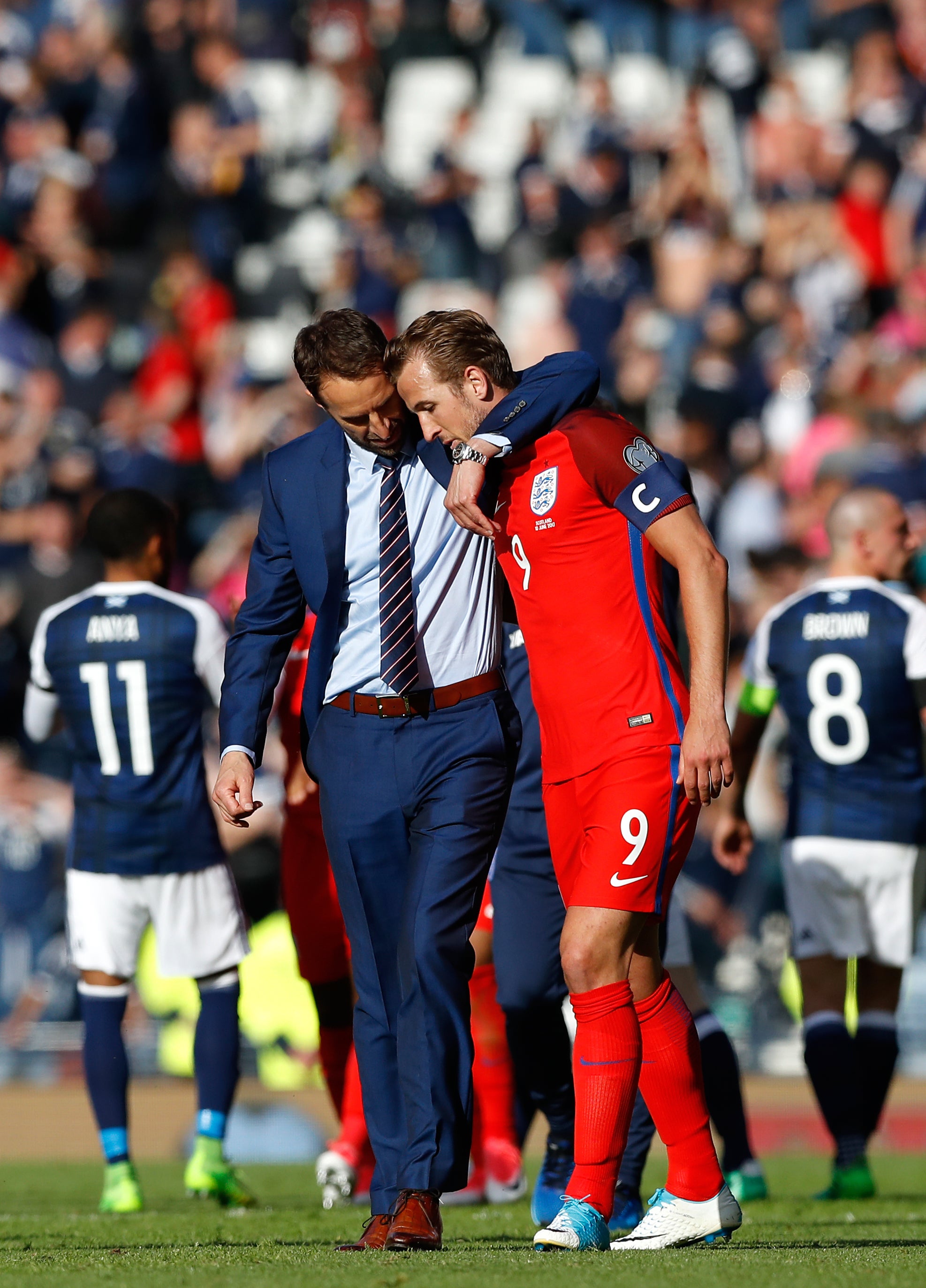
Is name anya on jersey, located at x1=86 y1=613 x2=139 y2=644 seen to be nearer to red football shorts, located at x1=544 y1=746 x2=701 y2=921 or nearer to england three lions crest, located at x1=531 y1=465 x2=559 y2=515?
england three lions crest, located at x1=531 y1=465 x2=559 y2=515

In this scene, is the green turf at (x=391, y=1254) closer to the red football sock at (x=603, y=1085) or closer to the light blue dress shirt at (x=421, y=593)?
the red football sock at (x=603, y=1085)

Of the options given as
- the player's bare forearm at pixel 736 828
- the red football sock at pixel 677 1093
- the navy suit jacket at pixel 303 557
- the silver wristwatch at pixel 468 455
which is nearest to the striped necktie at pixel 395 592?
the navy suit jacket at pixel 303 557

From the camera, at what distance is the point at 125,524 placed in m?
7.33

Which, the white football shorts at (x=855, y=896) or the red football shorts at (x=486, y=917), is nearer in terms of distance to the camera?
the red football shorts at (x=486, y=917)

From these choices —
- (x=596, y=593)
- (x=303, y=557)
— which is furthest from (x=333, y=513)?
(x=596, y=593)

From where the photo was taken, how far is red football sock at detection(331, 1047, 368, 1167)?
7051mm

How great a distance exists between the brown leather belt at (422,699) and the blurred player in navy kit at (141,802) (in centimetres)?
211

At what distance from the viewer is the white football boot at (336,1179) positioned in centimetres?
703

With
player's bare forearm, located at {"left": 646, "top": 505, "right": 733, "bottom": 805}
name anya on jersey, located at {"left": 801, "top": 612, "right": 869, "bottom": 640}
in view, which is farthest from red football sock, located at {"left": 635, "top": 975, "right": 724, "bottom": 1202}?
name anya on jersey, located at {"left": 801, "top": 612, "right": 869, "bottom": 640}

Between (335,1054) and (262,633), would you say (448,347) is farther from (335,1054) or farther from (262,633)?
(335,1054)

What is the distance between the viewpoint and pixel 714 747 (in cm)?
470

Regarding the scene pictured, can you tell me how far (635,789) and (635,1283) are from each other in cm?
132

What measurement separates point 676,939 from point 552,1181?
0.90 metres

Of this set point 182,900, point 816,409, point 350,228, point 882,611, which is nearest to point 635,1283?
point 182,900
